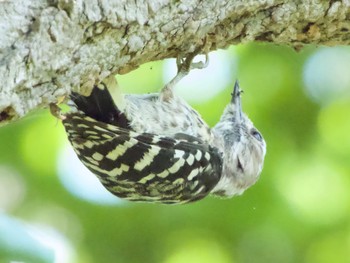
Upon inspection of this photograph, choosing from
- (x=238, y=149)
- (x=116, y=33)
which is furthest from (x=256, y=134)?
(x=116, y=33)

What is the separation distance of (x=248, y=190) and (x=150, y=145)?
5.43 feet

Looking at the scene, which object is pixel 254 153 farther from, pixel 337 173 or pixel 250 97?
pixel 337 173

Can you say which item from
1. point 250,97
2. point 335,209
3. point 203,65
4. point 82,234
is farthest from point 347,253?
point 203,65

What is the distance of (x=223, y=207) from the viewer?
5062mm

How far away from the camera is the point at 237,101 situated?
14.9ft

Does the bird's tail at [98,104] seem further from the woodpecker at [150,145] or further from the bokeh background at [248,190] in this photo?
the bokeh background at [248,190]

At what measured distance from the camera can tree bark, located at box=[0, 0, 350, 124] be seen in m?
2.13

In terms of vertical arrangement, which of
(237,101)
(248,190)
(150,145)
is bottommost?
(150,145)

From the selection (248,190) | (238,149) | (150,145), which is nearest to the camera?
(150,145)

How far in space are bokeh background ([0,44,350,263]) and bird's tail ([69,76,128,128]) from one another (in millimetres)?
1409

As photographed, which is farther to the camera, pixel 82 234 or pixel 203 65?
pixel 82 234

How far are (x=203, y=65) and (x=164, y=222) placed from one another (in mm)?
1881

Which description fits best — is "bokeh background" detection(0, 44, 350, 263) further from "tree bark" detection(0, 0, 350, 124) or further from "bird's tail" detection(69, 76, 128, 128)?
"tree bark" detection(0, 0, 350, 124)

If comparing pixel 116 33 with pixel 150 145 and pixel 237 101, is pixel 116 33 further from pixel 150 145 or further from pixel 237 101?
pixel 237 101
